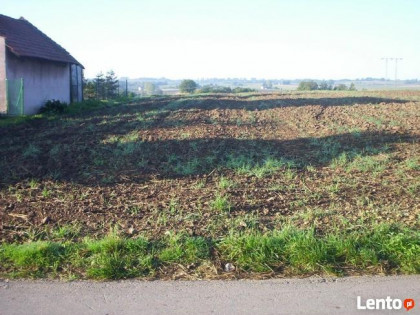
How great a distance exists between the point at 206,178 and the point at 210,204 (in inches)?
74.6

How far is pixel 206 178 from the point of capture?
947 centimetres

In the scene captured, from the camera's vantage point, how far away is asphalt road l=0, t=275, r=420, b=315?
4500mm

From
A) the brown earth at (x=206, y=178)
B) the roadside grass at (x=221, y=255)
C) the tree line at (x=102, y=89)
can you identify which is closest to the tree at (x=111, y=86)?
the tree line at (x=102, y=89)

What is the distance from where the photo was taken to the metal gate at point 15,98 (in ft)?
74.2

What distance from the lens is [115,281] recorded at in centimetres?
519

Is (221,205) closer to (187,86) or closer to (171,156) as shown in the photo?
(171,156)

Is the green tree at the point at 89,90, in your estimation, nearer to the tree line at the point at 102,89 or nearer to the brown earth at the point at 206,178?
the tree line at the point at 102,89

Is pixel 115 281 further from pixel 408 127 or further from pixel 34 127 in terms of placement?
pixel 34 127

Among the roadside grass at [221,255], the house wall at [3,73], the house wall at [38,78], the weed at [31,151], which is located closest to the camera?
the roadside grass at [221,255]

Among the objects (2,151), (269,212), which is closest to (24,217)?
A: (269,212)

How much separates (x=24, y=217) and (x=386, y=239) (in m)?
4.78

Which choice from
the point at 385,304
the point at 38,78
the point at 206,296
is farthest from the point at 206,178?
the point at 38,78

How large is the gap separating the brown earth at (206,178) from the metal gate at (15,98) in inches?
224

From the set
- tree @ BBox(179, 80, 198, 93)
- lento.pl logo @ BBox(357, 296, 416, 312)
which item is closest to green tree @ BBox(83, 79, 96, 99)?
tree @ BBox(179, 80, 198, 93)
